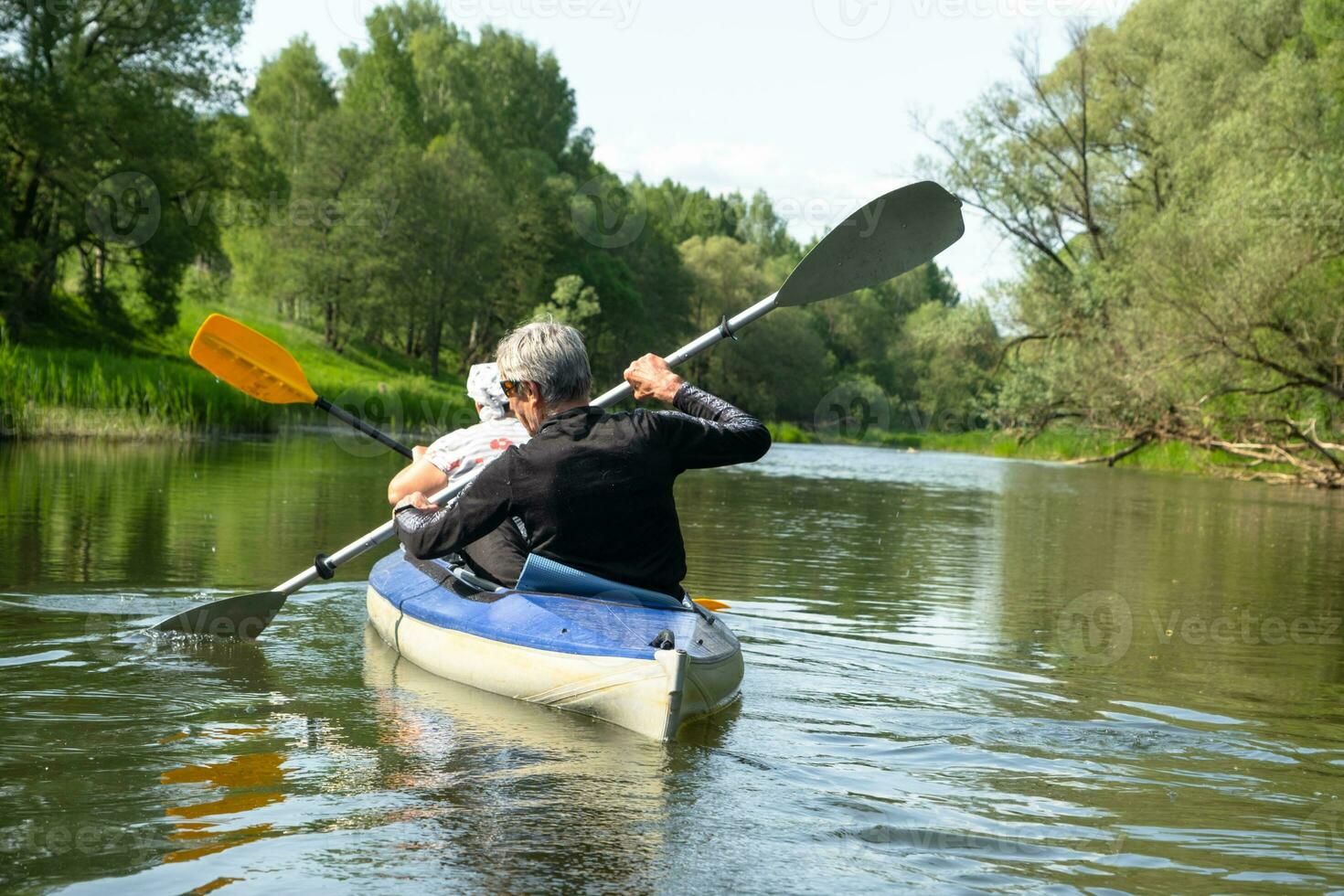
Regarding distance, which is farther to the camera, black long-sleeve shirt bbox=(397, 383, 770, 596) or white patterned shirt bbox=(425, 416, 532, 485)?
white patterned shirt bbox=(425, 416, 532, 485)

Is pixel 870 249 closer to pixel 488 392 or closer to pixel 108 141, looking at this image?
pixel 488 392

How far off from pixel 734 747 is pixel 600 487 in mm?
975

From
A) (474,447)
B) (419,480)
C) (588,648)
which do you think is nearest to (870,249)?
(474,447)

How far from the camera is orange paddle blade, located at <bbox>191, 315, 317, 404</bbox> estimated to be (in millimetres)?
6918

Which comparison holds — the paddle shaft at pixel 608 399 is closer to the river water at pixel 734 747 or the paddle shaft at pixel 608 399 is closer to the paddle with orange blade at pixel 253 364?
the river water at pixel 734 747

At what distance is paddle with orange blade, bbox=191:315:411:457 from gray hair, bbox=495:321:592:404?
244 centimetres

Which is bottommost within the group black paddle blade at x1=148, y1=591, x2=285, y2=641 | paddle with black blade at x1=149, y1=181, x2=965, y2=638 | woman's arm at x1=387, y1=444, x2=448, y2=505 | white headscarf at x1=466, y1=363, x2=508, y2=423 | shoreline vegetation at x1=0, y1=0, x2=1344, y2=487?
black paddle blade at x1=148, y1=591, x2=285, y2=641

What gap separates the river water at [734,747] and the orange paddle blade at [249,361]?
113 cm

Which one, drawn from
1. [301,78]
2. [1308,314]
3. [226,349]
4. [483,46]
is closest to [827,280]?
[226,349]

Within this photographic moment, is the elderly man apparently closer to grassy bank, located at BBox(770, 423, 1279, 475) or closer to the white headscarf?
the white headscarf

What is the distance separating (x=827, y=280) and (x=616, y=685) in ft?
9.28

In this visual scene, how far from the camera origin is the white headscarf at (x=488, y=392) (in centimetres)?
588

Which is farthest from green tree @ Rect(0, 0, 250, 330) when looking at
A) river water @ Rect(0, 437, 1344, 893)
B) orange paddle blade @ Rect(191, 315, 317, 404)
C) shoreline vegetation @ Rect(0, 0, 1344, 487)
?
orange paddle blade @ Rect(191, 315, 317, 404)

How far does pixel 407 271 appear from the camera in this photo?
1647 inches
